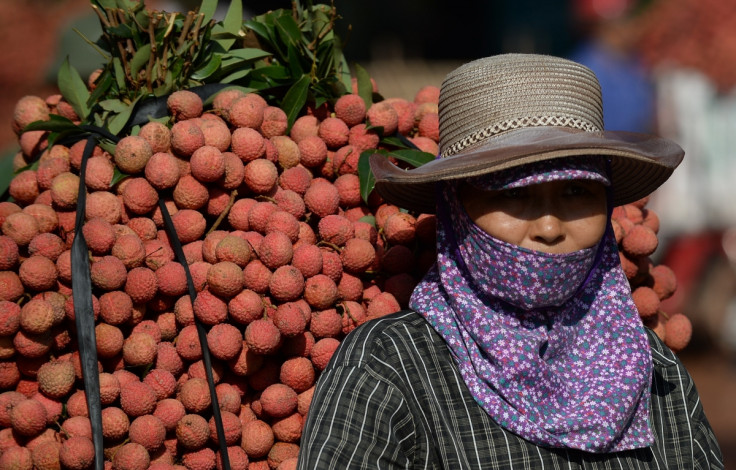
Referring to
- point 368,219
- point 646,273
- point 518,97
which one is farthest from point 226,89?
point 646,273

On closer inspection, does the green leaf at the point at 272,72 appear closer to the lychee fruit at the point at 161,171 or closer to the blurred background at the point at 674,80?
the lychee fruit at the point at 161,171

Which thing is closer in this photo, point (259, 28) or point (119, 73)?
point (119, 73)

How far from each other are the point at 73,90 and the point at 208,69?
13.7 inches

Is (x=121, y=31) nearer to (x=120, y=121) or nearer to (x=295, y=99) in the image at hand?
(x=120, y=121)

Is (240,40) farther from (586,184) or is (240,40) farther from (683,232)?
(683,232)

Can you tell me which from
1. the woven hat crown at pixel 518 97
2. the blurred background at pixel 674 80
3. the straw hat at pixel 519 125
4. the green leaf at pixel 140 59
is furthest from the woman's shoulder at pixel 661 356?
the blurred background at pixel 674 80

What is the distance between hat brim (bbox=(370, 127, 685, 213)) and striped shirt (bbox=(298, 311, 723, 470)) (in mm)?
301

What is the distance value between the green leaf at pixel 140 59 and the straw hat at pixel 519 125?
648mm

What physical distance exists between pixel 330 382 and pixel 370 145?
796 mm

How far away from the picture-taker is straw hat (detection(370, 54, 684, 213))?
158cm

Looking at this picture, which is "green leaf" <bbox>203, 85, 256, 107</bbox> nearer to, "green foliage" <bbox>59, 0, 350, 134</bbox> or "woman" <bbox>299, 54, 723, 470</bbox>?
"green foliage" <bbox>59, 0, 350, 134</bbox>

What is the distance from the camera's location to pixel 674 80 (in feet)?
18.8

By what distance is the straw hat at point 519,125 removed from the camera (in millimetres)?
1582

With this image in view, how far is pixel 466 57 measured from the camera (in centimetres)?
643
